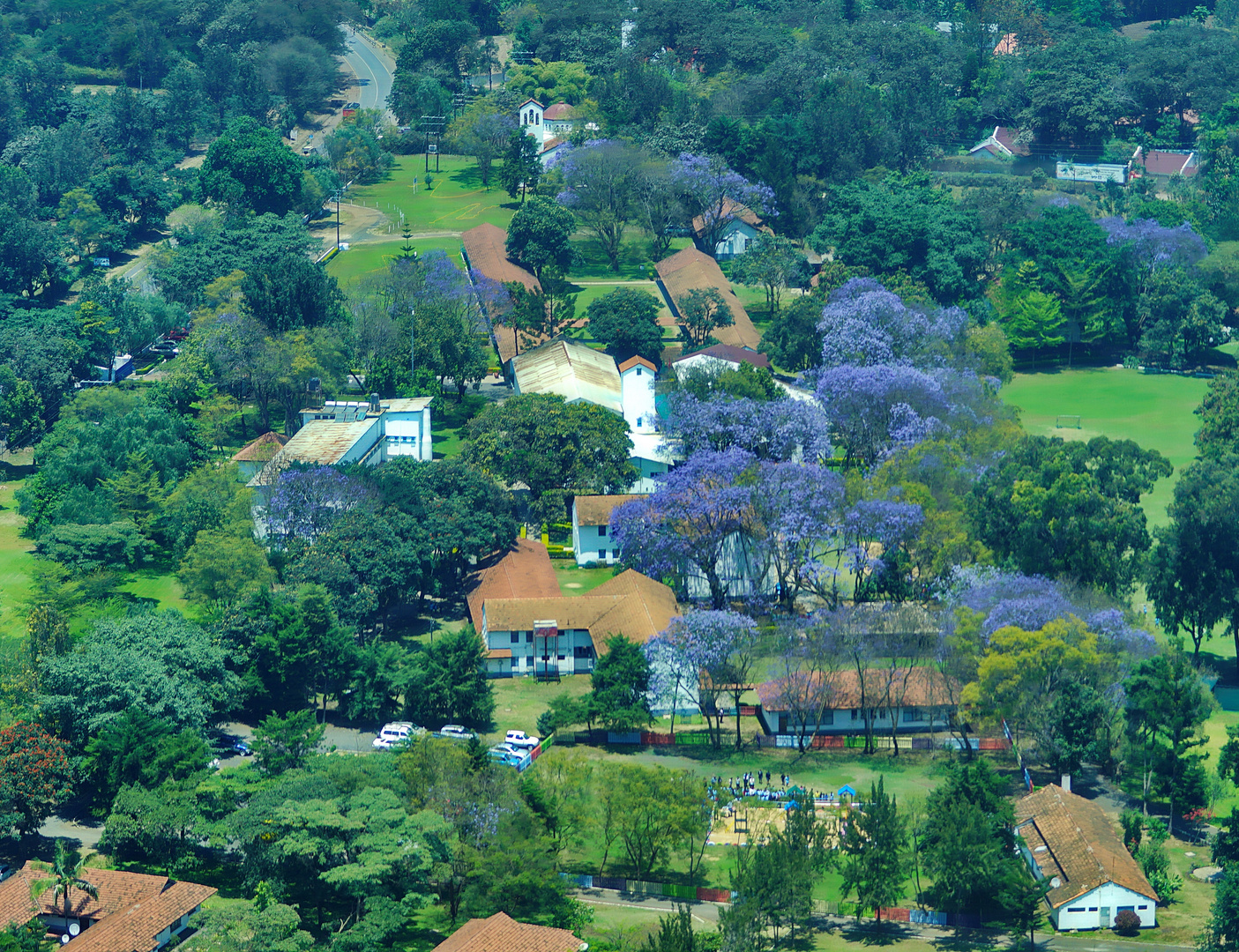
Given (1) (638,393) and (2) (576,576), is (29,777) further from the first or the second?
(1) (638,393)

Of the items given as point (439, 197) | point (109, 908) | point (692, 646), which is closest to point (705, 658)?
point (692, 646)

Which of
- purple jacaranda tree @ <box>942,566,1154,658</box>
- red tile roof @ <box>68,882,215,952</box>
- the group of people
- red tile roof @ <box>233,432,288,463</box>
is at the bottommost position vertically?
the group of people

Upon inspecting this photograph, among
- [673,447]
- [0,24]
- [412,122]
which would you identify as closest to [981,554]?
[673,447]

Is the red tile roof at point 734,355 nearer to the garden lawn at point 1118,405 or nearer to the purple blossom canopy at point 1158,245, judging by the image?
the garden lawn at point 1118,405

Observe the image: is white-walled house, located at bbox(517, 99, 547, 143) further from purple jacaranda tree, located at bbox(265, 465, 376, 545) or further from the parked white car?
the parked white car

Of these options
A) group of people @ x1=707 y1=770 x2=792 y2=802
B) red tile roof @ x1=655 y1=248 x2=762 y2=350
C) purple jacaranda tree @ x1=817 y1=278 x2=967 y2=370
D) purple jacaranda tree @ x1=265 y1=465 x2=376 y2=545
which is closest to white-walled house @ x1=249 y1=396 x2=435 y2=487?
purple jacaranda tree @ x1=265 y1=465 x2=376 y2=545

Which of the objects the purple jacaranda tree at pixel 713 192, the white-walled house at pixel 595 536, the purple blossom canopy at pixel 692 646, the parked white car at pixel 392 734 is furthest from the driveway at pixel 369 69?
the parked white car at pixel 392 734
